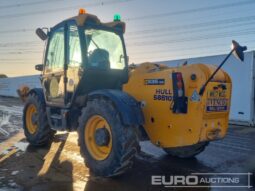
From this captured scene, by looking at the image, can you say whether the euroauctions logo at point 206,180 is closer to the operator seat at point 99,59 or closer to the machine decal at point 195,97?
the machine decal at point 195,97

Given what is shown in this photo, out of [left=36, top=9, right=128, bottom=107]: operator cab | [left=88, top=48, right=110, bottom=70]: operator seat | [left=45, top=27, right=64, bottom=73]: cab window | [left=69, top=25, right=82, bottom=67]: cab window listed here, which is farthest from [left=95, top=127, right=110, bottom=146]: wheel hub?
[left=45, top=27, right=64, bottom=73]: cab window

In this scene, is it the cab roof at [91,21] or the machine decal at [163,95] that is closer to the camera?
the machine decal at [163,95]

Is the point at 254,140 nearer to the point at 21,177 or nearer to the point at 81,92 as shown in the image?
the point at 81,92

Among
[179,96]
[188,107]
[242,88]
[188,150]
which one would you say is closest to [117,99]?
[179,96]

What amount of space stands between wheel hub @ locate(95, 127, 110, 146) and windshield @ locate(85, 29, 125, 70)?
145 cm

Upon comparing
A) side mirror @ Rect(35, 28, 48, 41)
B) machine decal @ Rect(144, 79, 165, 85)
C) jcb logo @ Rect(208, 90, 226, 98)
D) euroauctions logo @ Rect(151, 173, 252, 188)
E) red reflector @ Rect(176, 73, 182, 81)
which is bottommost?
euroauctions logo @ Rect(151, 173, 252, 188)

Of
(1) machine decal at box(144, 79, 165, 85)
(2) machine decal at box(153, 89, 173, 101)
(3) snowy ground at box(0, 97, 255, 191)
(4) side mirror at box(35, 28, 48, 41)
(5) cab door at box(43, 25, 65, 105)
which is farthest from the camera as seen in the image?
(4) side mirror at box(35, 28, 48, 41)

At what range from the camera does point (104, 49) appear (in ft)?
20.4

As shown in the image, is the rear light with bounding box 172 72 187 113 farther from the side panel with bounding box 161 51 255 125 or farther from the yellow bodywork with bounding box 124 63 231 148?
the side panel with bounding box 161 51 255 125

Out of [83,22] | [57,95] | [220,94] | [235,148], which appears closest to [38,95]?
[57,95]

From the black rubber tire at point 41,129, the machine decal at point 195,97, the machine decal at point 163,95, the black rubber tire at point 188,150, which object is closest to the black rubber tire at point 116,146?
the machine decal at point 163,95

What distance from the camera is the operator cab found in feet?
19.6

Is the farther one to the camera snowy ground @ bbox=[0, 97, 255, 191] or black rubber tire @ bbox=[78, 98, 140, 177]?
Result: black rubber tire @ bbox=[78, 98, 140, 177]

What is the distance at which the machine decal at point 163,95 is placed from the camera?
16.5 feet
